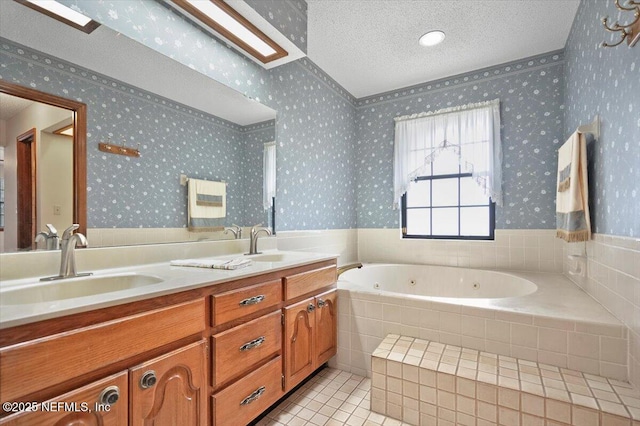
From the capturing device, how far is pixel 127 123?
144 centimetres

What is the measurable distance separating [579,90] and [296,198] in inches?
89.2

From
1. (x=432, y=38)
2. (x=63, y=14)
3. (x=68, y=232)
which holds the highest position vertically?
(x=432, y=38)

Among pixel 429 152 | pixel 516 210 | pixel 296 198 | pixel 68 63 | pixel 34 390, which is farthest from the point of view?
pixel 429 152

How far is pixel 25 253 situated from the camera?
3.74ft

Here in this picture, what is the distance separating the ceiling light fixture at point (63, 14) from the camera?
3.81ft

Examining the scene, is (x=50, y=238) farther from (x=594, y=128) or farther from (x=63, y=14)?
(x=594, y=128)

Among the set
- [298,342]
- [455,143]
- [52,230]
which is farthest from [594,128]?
[52,230]

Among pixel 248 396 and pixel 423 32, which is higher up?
pixel 423 32

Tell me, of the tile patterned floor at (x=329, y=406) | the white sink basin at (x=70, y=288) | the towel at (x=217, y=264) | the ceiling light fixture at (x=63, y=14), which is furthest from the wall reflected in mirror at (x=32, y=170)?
the tile patterned floor at (x=329, y=406)

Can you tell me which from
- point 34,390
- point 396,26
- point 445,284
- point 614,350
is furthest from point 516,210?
point 34,390

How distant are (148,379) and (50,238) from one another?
0.74 meters

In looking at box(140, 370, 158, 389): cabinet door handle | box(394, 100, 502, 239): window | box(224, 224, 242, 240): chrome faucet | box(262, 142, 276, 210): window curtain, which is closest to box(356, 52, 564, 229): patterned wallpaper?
box(394, 100, 502, 239): window

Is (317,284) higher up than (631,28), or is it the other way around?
(631,28)

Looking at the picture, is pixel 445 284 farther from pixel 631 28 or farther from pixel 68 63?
pixel 68 63
